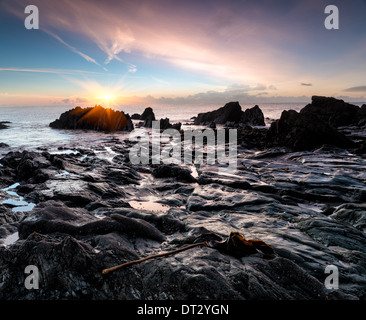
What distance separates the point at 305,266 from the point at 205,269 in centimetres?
281

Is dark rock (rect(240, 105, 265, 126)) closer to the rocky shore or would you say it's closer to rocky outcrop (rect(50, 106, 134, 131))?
rocky outcrop (rect(50, 106, 134, 131))

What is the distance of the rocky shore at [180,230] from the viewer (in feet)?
11.2

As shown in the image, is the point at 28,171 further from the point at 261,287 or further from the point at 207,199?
the point at 261,287

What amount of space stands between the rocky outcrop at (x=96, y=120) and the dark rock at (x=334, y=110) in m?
43.3

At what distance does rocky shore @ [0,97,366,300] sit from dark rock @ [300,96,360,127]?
36.6m

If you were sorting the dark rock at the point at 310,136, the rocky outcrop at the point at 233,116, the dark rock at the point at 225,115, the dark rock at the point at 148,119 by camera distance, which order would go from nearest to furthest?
the dark rock at the point at 310,136 → the rocky outcrop at the point at 233,116 → the dark rock at the point at 148,119 → the dark rock at the point at 225,115

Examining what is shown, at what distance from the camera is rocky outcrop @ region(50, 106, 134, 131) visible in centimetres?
5253

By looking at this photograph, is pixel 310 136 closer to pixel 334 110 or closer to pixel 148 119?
pixel 334 110

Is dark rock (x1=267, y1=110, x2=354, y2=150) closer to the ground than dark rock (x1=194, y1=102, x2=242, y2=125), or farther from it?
closer to the ground

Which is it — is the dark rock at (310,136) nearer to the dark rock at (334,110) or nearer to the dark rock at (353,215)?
the dark rock at (353,215)

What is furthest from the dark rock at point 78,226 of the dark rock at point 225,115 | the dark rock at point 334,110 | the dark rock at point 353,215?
the dark rock at point 225,115

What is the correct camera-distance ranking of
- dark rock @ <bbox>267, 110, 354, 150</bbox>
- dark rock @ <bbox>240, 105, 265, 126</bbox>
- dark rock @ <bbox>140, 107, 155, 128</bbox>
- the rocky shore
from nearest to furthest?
the rocky shore < dark rock @ <bbox>267, 110, 354, 150</bbox> < dark rock @ <bbox>240, 105, 265, 126</bbox> < dark rock @ <bbox>140, 107, 155, 128</bbox>

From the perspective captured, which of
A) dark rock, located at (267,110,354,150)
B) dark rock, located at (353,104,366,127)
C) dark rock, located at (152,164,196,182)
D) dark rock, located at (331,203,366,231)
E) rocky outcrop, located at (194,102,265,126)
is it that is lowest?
dark rock, located at (331,203,366,231)

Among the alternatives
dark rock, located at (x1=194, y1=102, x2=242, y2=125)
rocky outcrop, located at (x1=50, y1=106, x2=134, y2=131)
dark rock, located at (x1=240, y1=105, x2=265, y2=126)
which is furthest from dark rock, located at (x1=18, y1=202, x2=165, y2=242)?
dark rock, located at (x1=194, y1=102, x2=242, y2=125)
